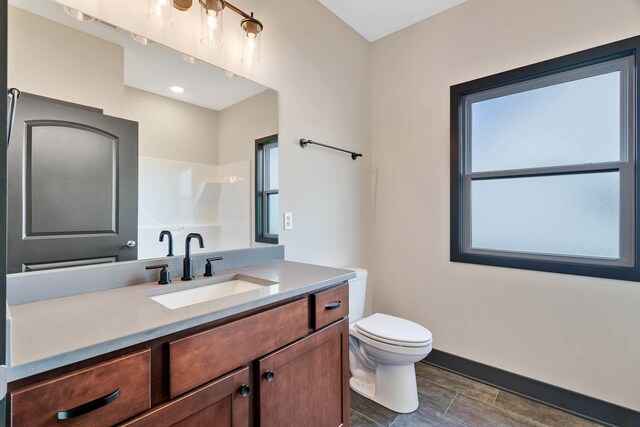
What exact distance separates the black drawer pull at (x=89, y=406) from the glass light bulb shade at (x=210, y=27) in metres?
1.45

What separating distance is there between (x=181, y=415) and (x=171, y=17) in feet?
5.02

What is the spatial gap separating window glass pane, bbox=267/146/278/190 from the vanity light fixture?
0.50 meters

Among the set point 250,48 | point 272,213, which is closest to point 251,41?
point 250,48

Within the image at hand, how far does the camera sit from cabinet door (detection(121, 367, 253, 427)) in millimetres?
741

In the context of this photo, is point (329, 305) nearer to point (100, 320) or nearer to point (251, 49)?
point (100, 320)

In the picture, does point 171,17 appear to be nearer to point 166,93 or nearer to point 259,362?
point 166,93

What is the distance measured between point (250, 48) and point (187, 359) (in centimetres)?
154

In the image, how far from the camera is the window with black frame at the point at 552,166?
64.1 inches

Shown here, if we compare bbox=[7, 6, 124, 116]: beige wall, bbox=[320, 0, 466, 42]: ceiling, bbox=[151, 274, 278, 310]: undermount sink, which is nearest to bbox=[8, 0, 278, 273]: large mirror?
bbox=[7, 6, 124, 116]: beige wall

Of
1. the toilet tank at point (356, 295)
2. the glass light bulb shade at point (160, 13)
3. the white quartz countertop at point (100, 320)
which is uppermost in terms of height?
the glass light bulb shade at point (160, 13)

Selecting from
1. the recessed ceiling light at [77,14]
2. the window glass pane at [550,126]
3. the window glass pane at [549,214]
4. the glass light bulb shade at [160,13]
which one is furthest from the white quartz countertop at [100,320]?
the window glass pane at [550,126]

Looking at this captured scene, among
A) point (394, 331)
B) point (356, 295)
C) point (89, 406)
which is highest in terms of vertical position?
point (89, 406)

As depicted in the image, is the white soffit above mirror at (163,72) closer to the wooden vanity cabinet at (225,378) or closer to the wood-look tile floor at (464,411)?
the wooden vanity cabinet at (225,378)

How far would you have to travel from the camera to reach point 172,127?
1358 mm
